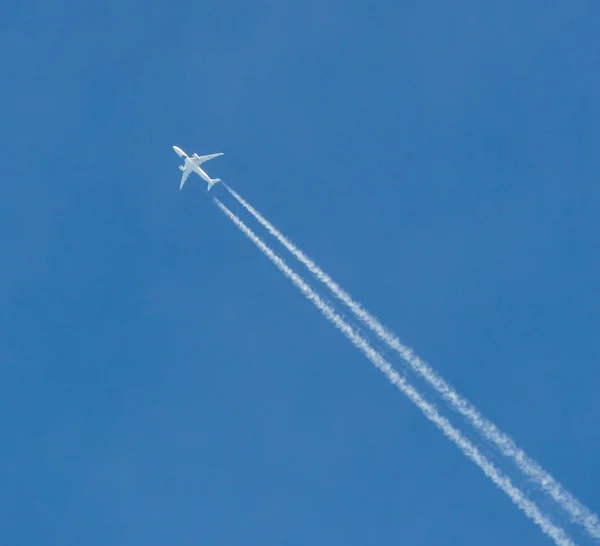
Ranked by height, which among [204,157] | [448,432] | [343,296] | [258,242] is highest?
[204,157]

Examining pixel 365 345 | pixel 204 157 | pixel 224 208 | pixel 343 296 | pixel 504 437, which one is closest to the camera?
pixel 504 437

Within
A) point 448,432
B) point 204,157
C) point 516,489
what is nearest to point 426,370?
point 448,432

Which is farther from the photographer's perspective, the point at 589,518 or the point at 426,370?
the point at 426,370

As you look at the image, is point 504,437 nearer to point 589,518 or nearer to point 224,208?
point 589,518

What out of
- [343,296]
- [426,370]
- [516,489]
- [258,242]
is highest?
[258,242]

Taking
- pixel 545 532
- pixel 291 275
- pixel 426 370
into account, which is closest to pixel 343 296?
pixel 291 275

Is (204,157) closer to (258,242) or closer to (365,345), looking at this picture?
(258,242)

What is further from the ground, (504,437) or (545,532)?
(504,437)

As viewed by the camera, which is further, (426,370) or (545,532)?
(426,370)

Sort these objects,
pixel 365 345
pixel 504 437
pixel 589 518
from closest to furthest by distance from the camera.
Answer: pixel 589 518 → pixel 504 437 → pixel 365 345
